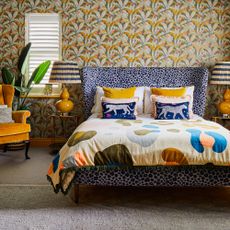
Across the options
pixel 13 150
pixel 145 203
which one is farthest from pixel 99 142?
pixel 13 150

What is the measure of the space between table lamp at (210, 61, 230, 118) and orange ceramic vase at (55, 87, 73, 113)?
2.15 metres

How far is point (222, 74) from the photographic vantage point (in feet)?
17.9

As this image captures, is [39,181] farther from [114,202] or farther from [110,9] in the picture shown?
[110,9]

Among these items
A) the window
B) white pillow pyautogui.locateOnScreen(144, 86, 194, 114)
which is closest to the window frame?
the window

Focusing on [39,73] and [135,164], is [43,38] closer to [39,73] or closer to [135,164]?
[39,73]

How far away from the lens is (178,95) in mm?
5227

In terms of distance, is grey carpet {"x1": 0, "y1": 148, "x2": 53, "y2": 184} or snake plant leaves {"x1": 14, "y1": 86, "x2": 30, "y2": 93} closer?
grey carpet {"x1": 0, "y1": 148, "x2": 53, "y2": 184}

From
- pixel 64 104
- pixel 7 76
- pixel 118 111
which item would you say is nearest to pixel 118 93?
pixel 118 111

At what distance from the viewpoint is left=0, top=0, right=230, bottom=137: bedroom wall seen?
19.0 ft

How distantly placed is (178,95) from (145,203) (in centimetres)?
216

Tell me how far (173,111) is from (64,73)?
1.70m

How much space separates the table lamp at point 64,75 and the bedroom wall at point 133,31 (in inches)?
17.0

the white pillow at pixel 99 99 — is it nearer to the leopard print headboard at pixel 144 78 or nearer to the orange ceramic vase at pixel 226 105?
the leopard print headboard at pixel 144 78

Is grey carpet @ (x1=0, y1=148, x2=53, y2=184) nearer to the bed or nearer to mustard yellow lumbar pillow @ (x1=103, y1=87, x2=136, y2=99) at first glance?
the bed
